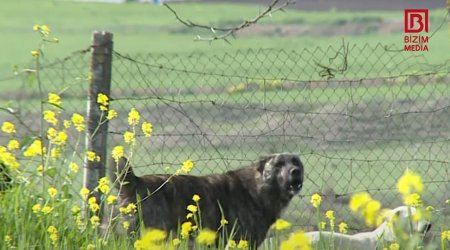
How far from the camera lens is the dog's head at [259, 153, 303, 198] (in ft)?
30.0

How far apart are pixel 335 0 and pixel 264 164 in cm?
3357

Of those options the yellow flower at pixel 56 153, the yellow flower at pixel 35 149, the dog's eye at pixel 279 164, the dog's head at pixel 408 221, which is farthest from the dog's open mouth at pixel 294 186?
the yellow flower at pixel 35 149

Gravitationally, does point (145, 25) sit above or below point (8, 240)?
above

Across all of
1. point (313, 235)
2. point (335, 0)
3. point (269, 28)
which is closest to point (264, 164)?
point (313, 235)

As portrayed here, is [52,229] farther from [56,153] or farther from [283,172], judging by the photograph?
[283,172]

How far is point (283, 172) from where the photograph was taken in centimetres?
920

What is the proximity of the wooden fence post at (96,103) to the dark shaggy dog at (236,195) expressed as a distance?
0.16 m

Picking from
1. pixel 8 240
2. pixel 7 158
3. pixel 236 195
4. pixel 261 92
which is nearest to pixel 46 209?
pixel 8 240

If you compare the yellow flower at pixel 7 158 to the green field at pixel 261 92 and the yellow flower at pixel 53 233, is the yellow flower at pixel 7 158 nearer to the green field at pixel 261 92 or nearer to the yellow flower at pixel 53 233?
the green field at pixel 261 92

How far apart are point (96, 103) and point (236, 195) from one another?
54.9 inches

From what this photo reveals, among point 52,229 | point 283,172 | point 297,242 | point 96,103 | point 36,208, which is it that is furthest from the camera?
point 283,172

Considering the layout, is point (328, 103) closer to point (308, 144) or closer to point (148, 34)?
point (308, 144)

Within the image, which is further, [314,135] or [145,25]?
[145,25]

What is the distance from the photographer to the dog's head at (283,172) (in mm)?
9148
